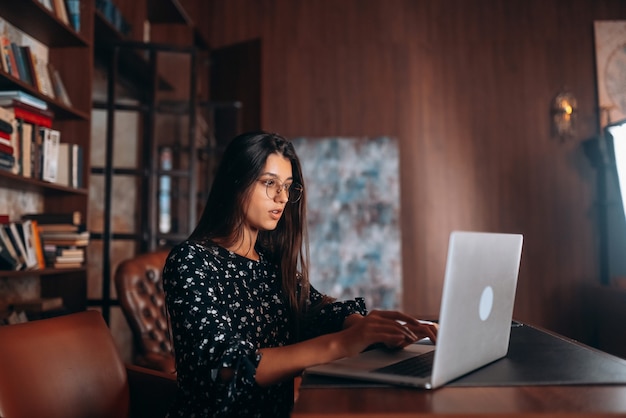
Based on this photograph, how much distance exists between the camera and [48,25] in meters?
2.84

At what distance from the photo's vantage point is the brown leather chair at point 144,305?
8.71ft

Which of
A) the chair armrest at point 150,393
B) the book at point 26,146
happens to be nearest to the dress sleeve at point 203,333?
the chair armrest at point 150,393

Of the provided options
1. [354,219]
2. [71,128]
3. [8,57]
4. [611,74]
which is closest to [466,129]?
[354,219]

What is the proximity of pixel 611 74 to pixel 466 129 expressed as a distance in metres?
1.34

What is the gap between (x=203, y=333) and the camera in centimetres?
117

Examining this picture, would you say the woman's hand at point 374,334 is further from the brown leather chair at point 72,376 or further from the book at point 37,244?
the book at point 37,244

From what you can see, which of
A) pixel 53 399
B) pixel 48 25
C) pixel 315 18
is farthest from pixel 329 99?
pixel 53 399

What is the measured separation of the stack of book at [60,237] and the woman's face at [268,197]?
1711 millimetres

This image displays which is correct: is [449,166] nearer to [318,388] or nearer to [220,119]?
[220,119]

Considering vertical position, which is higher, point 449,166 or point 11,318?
point 449,166

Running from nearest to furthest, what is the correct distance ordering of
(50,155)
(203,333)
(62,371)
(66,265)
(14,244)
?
(203,333)
(62,371)
(14,244)
(50,155)
(66,265)

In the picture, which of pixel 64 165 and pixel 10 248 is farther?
pixel 64 165

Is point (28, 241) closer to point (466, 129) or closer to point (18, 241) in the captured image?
point (18, 241)

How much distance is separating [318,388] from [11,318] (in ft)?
6.66
